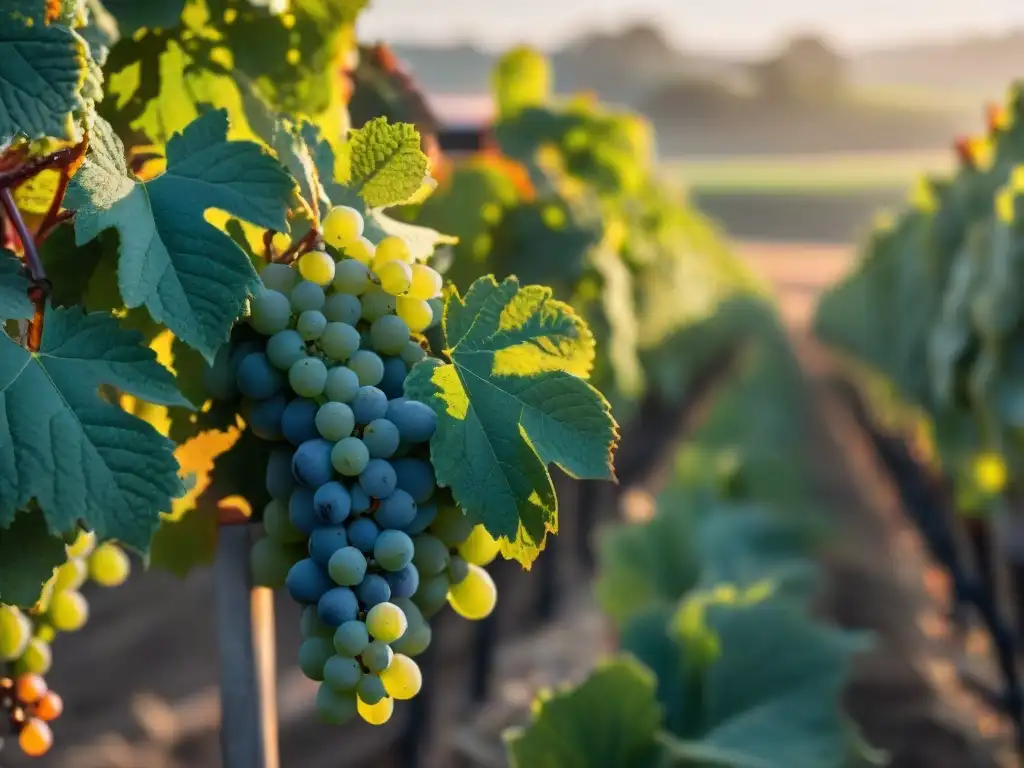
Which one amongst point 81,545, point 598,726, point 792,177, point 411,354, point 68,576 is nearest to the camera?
point 411,354

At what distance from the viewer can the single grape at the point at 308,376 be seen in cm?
97

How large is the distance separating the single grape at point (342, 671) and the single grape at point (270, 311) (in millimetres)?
319

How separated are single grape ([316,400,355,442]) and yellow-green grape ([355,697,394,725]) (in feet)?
0.81

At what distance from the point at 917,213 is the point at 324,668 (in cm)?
582

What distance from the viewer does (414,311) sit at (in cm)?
105

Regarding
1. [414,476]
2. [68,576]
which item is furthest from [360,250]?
[68,576]

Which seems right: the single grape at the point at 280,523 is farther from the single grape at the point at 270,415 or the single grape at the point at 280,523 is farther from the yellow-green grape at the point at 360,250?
the yellow-green grape at the point at 360,250

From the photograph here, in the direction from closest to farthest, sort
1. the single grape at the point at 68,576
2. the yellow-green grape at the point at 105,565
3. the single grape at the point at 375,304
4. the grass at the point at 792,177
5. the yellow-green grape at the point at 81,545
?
the single grape at the point at 375,304
the yellow-green grape at the point at 81,545
the single grape at the point at 68,576
the yellow-green grape at the point at 105,565
the grass at the point at 792,177

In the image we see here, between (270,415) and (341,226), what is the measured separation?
199 mm

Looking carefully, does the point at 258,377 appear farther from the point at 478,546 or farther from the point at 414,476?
the point at 478,546

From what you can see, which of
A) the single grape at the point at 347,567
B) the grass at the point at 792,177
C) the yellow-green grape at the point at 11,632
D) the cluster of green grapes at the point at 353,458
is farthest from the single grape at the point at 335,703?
the grass at the point at 792,177

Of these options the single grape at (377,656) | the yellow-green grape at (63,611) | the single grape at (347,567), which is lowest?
the yellow-green grape at (63,611)

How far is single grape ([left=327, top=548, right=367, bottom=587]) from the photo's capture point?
0.92 metres

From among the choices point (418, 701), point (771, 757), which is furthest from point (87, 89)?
point (418, 701)
